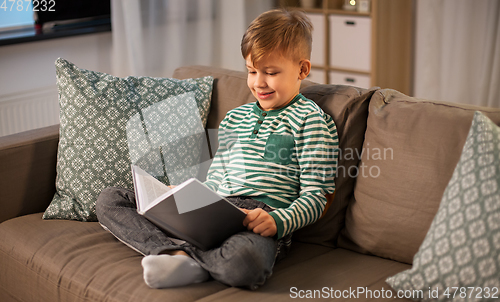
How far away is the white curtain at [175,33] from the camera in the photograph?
2844 mm

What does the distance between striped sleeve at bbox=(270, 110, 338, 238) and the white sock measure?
256mm

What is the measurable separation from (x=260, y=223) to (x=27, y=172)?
2.68 feet

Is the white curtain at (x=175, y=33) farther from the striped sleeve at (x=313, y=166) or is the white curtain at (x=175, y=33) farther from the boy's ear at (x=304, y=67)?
the striped sleeve at (x=313, y=166)

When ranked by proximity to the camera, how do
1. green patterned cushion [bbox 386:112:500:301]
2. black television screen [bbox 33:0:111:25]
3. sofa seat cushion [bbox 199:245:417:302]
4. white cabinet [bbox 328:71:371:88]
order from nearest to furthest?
1. green patterned cushion [bbox 386:112:500:301]
2. sofa seat cushion [bbox 199:245:417:302]
3. black television screen [bbox 33:0:111:25]
4. white cabinet [bbox 328:71:371:88]

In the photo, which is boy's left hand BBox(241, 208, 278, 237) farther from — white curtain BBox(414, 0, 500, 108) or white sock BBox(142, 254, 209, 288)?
white curtain BBox(414, 0, 500, 108)

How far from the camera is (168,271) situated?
115cm

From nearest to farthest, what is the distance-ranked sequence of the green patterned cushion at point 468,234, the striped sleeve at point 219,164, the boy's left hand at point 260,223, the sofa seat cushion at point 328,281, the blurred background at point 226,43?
1. the green patterned cushion at point 468,234
2. the sofa seat cushion at point 328,281
3. the boy's left hand at point 260,223
4. the striped sleeve at point 219,164
5. the blurred background at point 226,43

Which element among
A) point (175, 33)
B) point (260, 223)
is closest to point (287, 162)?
point (260, 223)

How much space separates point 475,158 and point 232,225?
56 centimetres

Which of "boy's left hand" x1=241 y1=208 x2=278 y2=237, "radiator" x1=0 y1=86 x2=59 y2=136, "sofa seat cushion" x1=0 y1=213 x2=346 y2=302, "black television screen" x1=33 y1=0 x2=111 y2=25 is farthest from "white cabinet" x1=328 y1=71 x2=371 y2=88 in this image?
"boy's left hand" x1=241 y1=208 x2=278 y2=237

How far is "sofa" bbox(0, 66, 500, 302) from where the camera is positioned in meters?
1.19

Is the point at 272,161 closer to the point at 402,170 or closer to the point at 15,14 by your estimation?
the point at 402,170

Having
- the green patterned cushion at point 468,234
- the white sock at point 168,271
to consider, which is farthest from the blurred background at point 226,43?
the green patterned cushion at point 468,234

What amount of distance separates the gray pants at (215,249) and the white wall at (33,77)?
53.0 inches
